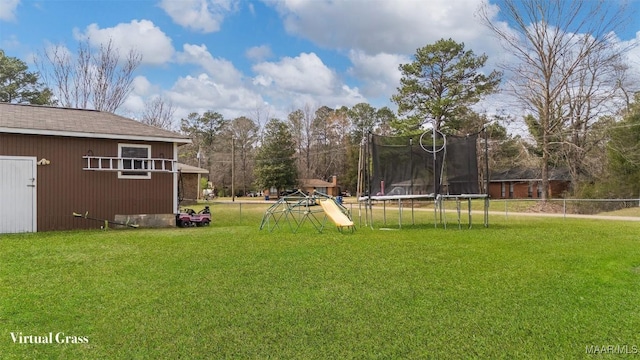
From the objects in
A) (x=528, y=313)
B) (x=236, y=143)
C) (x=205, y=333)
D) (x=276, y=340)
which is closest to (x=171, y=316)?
(x=205, y=333)

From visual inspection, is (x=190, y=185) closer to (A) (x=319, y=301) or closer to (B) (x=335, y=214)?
(B) (x=335, y=214)

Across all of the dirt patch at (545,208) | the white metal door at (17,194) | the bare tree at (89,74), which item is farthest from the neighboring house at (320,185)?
the white metal door at (17,194)

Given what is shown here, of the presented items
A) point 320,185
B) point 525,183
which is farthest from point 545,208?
point 320,185

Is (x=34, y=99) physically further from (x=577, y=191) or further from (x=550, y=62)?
(x=577, y=191)

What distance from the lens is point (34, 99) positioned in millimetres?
25906

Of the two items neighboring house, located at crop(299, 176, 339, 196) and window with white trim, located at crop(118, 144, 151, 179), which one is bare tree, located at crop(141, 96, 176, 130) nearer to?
neighboring house, located at crop(299, 176, 339, 196)

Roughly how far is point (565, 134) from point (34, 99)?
30755 mm

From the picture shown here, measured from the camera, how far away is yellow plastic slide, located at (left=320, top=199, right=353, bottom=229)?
8297mm

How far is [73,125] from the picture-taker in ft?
30.1

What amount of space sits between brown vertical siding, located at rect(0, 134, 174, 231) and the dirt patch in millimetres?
16703

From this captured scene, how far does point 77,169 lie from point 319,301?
7632 mm

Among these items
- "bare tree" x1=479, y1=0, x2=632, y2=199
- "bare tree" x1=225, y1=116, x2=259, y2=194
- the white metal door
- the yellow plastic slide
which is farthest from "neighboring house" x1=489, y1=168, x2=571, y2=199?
the white metal door

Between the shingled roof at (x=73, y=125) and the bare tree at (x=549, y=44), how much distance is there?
17.7 metres

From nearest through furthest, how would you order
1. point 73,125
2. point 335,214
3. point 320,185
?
1. point 335,214
2. point 73,125
3. point 320,185
